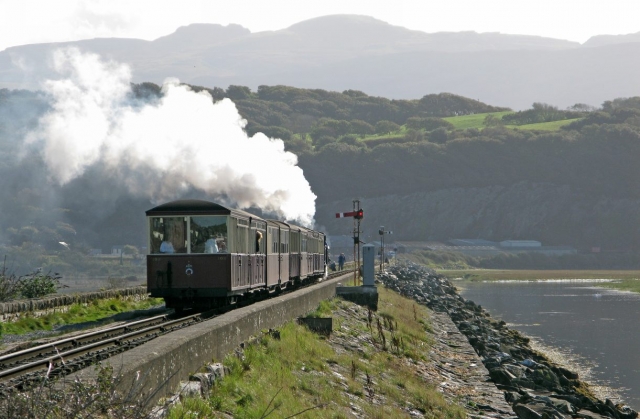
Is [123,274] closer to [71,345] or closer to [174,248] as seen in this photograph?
[174,248]

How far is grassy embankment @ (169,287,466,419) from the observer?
487 inches

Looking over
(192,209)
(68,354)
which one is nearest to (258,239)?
(192,209)

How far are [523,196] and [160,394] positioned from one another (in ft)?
533

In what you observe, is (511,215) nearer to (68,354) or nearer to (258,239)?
(258,239)

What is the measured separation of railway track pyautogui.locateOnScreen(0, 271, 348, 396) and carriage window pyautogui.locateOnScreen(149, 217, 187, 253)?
190 cm

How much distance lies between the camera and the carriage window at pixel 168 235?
2362 centimetres

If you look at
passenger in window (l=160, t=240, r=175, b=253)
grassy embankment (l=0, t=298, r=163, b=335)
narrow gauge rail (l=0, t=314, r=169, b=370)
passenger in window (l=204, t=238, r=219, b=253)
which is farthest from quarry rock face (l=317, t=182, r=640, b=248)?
narrow gauge rail (l=0, t=314, r=169, b=370)

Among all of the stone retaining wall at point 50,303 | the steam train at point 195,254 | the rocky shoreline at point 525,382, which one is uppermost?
the steam train at point 195,254

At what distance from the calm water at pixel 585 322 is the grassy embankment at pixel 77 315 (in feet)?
48.3

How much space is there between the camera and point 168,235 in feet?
77.9

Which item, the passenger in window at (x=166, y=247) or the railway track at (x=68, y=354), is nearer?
the railway track at (x=68, y=354)

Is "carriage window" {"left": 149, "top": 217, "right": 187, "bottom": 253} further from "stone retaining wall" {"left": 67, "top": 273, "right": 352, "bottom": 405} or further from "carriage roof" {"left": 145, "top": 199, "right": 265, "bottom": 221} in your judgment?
"stone retaining wall" {"left": 67, "top": 273, "right": 352, "bottom": 405}

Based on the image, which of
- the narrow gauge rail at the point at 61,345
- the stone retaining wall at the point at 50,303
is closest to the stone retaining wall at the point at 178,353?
the narrow gauge rail at the point at 61,345

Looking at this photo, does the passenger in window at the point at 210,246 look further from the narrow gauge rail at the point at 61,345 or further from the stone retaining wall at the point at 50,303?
the stone retaining wall at the point at 50,303
